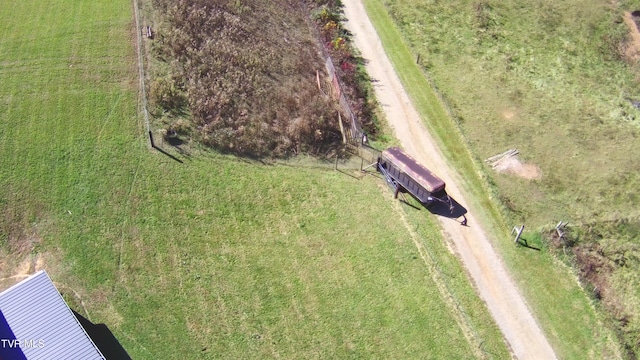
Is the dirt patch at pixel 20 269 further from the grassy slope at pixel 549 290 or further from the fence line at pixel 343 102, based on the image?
the grassy slope at pixel 549 290

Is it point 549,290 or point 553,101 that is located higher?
point 553,101

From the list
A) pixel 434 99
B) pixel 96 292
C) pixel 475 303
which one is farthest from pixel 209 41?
pixel 475 303

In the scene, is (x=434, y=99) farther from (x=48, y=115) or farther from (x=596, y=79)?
(x=48, y=115)

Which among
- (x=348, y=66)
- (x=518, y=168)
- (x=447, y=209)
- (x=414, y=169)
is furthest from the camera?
(x=348, y=66)

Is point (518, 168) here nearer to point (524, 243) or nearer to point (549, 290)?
point (524, 243)

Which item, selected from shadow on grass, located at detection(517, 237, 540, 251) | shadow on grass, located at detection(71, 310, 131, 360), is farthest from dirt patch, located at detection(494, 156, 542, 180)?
shadow on grass, located at detection(71, 310, 131, 360)

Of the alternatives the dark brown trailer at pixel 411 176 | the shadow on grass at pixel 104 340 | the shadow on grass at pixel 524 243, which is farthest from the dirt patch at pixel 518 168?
the shadow on grass at pixel 104 340

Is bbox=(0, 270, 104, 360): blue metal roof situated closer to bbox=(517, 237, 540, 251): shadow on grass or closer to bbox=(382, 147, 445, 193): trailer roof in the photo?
bbox=(382, 147, 445, 193): trailer roof

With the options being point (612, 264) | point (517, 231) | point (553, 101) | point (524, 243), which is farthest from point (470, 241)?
point (553, 101)
